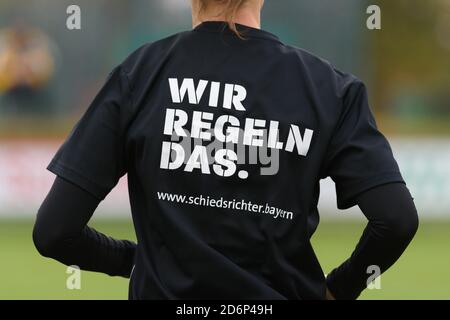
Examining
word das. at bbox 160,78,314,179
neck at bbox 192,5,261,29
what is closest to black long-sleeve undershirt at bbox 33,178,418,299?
word das. at bbox 160,78,314,179

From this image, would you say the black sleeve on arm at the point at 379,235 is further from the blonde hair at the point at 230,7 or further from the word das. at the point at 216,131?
the blonde hair at the point at 230,7

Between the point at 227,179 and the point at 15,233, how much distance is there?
1087 centimetres

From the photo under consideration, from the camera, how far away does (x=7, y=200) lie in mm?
13039

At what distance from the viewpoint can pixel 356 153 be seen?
2.42 metres

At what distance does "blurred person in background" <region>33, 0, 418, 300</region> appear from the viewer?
2.38m

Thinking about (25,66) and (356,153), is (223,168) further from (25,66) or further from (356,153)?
(25,66)

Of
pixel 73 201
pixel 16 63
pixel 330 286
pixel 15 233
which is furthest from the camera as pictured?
pixel 16 63

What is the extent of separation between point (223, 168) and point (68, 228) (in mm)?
393

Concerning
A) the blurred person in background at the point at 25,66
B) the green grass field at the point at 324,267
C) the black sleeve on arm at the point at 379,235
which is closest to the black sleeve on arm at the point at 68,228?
the black sleeve on arm at the point at 379,235

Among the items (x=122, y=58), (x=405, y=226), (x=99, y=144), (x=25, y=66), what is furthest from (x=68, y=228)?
(x=25, y=66)

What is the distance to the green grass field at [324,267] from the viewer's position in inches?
343
